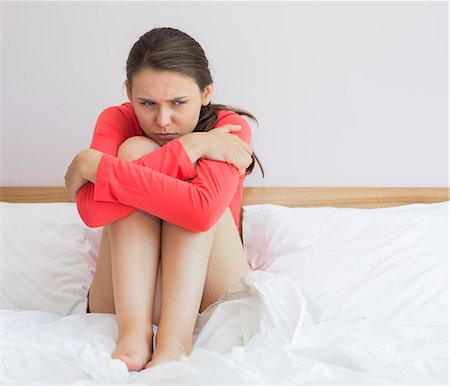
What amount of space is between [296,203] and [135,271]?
2.67 feet

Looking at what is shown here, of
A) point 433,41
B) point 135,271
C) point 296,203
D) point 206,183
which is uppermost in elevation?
point 433,41

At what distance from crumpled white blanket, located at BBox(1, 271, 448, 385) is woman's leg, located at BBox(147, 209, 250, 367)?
49 millimetres

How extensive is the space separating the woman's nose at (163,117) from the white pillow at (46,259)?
40 cm

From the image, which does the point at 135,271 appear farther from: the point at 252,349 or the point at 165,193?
the point at 252,349

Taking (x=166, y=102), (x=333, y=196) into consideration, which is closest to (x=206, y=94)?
(x=166, y=102)

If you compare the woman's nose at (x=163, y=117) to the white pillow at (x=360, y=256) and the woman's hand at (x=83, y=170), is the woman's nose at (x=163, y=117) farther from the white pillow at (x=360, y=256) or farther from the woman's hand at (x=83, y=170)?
the white pillow at (x=360, y=256)

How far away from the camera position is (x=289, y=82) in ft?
6.43

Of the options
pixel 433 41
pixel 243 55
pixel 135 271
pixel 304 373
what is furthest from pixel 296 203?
pixel 304 373

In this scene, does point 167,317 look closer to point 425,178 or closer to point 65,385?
point 65,385

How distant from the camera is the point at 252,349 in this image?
1013mm

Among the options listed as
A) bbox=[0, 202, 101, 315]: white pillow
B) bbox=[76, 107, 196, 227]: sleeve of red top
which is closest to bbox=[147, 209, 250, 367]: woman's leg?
bbox=[76, 107, 196, 227]: sleeve of red top

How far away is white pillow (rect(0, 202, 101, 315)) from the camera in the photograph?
149cm

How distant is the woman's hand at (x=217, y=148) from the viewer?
51.4 inches

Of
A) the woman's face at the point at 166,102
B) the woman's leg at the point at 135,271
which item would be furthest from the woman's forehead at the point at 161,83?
the woman's leg at the point at 135,271
